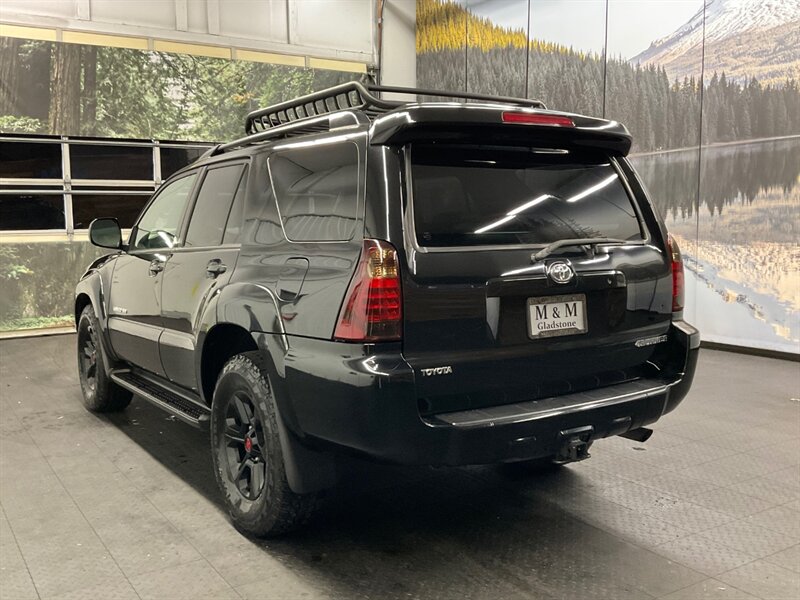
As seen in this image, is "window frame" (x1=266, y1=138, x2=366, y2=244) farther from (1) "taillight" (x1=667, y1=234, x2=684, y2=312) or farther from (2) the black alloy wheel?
(1) "taillight" (x1=667, y1=234, x2=684, y2=312)

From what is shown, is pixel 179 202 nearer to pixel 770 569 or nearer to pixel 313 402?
pixel 313 402

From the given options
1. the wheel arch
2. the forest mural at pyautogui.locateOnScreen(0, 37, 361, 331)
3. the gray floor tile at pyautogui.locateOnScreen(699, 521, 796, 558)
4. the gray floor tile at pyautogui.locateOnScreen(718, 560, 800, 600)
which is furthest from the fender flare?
the forest mural at pyautogui.locateOnScreen(0, 37, 361, 331)

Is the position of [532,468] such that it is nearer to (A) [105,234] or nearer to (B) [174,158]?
(A) [105,234]

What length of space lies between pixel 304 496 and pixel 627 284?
1533 millimetres

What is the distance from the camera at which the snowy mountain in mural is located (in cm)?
689

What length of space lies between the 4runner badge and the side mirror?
2.75 metres

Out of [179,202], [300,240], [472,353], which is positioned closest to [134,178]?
[179,202]

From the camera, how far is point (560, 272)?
2588 millimetres

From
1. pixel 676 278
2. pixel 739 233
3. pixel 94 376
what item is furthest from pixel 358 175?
pixel 739 233

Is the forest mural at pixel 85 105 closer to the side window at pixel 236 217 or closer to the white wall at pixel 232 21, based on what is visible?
the white wall at pixel 232 21

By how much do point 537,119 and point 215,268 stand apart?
1.59 metres

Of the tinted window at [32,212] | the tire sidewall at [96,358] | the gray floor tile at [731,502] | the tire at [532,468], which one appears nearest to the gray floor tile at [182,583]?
the tire at [532,468]

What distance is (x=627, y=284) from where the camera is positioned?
2797 millimetres

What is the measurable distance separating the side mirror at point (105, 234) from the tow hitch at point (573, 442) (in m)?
3.06
